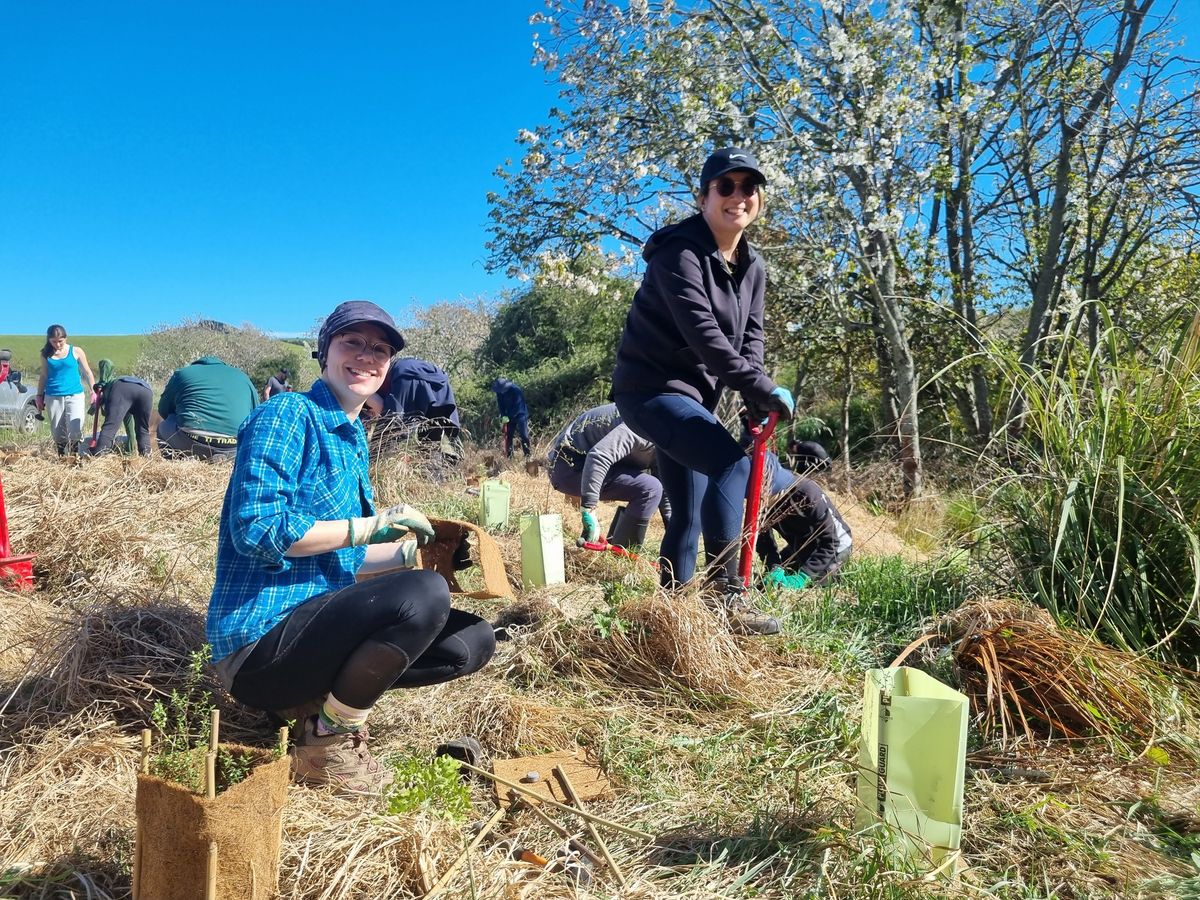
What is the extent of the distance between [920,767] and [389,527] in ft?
4.31

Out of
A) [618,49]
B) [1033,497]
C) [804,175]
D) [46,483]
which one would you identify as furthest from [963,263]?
[46,483]

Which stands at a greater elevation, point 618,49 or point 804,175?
point 618,49

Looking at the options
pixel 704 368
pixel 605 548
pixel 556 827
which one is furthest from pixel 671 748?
pixel 605 548

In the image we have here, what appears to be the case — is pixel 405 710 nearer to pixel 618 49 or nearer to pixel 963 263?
pixel 963 263

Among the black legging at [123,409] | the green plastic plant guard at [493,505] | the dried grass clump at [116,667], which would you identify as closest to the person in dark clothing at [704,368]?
the dried grass clump at [116,667]

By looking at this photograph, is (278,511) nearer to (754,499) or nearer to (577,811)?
(577,811)

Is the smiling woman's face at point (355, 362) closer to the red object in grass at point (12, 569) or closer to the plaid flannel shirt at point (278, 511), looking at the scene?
the plaid flannel shirt at point (278, 511)

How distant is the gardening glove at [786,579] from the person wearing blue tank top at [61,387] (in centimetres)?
693

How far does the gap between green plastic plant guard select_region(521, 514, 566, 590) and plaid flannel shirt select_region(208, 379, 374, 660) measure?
162cm

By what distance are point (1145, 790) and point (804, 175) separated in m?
7.55

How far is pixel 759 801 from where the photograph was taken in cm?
206

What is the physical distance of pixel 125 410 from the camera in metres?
7.84

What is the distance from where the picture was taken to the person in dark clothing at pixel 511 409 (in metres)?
11.1

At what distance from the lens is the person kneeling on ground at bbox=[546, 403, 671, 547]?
183 inches
